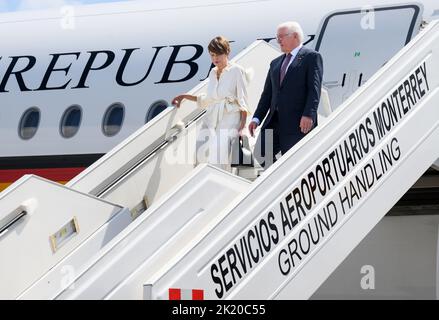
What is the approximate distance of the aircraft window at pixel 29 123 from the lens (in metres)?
10.2

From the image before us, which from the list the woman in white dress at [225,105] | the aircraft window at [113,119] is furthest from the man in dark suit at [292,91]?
the aircraft window at [113,119]

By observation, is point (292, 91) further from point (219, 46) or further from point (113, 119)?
point (113, 119)

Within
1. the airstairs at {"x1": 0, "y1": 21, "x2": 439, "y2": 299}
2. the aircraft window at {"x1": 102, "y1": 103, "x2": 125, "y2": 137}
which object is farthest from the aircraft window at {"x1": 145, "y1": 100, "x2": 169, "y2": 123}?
the airstairs at {"x1": 0, "y1": 21, "x2": 439, "y2": 299}

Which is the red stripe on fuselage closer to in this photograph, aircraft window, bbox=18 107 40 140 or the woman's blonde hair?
aircraft window, bbox=18 107 40 140

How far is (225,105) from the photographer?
21.6 feet

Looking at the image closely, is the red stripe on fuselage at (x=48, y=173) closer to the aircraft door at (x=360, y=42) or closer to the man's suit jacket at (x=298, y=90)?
the aircraft door at (x=360, y=42)

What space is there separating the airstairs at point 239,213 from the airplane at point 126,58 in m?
2.42

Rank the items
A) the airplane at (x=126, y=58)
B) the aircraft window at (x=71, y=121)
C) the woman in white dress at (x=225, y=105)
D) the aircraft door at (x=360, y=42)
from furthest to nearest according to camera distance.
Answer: the aircraft window at (x=71, y=121), the airplane at (x=126, y=58), the aircraft door at (x=360, y=42), the woman in white dress at (x=225, y=105)

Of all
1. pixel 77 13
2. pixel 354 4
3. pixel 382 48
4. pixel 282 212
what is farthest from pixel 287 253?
pixel 77 13

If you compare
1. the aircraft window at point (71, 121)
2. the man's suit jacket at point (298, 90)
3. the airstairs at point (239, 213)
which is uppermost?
the aircraft window at point (71, 121)

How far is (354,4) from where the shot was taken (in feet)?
30.2

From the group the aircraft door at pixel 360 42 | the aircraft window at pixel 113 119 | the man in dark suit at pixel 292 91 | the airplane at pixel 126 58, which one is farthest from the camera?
the aircraft window at pixel 113 119

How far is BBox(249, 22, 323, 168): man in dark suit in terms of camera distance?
629 cm

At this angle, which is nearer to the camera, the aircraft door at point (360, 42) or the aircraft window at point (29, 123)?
the aircraft door at point (360, 42)
